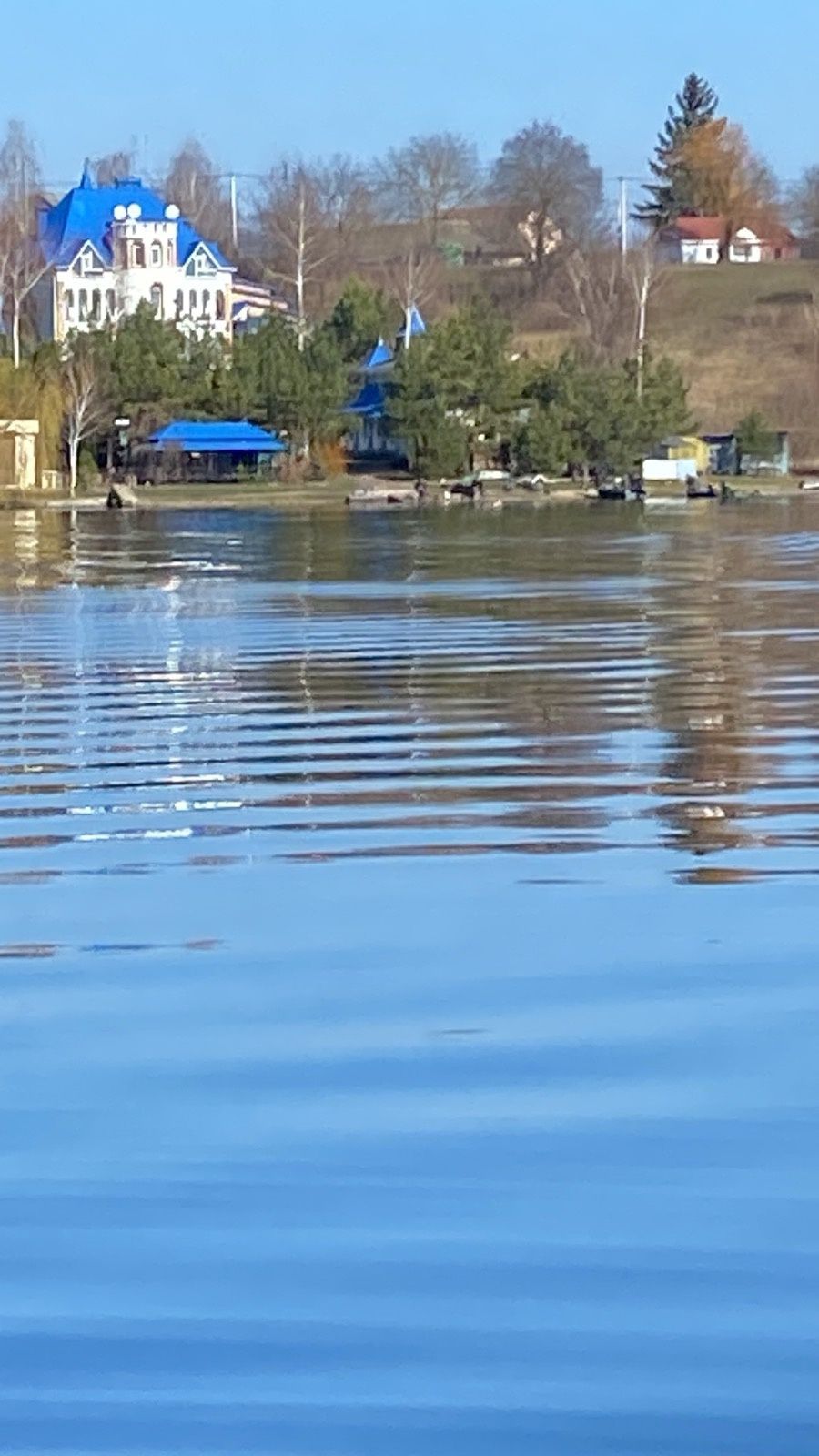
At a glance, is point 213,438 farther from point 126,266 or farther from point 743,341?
point 743,341

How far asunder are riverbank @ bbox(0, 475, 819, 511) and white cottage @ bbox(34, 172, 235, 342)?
20956 millimetres

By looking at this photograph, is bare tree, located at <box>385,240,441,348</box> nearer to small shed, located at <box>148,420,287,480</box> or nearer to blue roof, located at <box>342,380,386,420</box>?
blue roof, located at <box>342,380,386,420</box>

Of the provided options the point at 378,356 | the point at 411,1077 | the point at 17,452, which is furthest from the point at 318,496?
the point at 411,1077

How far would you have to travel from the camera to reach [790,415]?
359 ft

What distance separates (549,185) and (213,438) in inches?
2617

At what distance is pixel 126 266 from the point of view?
332 feet

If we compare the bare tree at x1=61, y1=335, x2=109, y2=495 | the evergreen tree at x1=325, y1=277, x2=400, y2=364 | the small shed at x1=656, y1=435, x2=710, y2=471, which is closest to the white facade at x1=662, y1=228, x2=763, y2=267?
the evergreen tree at x1=325, y1=277, x2=400, y2=364

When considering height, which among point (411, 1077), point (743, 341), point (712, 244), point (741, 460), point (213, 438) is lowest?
point (411, 1077)

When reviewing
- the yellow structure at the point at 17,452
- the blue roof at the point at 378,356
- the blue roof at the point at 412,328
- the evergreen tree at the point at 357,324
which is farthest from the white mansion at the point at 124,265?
the yellow structure at the point at 17,452

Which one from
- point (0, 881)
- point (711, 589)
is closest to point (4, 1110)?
point (0, 881)

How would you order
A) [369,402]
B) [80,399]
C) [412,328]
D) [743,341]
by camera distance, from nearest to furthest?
[80,399], [369,402], [412,328], [743,341]

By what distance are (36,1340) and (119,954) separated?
3579mm

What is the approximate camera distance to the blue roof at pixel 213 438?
265ft

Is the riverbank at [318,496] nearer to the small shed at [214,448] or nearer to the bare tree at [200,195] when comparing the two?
the small shed at [214,448]
